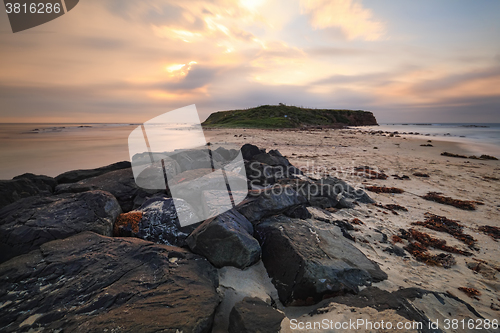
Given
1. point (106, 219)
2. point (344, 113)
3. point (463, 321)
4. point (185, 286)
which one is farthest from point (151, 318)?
point (344, 113)

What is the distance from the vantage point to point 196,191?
4.17 meters

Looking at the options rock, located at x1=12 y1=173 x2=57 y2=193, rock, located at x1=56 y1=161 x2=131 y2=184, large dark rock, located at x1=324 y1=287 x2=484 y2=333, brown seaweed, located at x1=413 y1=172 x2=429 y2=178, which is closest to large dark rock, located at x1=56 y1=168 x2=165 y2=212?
rock, located at x1=12 y1=173 x2=57 y2=193

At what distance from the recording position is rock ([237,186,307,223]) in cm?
368

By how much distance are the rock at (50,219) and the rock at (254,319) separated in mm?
2481

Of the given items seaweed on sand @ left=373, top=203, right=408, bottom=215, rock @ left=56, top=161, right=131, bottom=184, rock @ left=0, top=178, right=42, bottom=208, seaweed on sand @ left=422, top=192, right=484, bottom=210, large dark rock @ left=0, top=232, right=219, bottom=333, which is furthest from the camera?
seaweed on sand @ left=422, top=192, right=484, bottom=210

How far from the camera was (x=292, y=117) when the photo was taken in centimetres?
5422

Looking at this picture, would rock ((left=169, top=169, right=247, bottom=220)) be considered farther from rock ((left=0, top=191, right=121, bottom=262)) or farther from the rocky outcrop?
the rocky outcrop

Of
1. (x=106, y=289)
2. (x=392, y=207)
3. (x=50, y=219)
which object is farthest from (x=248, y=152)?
(x=106, y=289)

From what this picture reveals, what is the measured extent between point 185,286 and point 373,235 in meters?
3.55

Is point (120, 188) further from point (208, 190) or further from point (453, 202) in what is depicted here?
point (453, 202)

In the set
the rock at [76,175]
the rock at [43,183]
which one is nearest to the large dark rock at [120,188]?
the rock at [43,183]

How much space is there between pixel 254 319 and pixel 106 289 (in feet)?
5.07

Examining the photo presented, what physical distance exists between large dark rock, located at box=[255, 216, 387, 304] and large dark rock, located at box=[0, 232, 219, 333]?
859 mm

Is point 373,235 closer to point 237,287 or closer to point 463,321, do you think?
point 463,321
